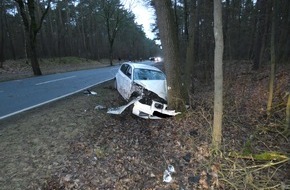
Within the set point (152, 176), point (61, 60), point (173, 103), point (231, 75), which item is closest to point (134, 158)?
point (152, 176)

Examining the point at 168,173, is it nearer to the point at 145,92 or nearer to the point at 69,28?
the point at 145,92

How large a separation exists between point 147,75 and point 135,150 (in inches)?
174

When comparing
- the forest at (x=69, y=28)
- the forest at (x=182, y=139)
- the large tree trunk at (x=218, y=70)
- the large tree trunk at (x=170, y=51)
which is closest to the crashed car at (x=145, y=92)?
the forest at (x=182, y=139)

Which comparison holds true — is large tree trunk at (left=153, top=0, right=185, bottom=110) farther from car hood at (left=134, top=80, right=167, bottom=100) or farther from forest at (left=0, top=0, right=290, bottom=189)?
car hood at (left=134, top=80, right=167, bottom=100)

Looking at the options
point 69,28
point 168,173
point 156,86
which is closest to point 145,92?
point 156,86

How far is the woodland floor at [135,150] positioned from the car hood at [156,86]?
1075 mm

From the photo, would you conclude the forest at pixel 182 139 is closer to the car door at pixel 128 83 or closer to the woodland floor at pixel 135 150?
the woodland floor at pixel 135 150

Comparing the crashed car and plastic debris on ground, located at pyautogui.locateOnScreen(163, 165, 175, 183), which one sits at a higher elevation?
the crashed car

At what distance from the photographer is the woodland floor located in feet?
15.8

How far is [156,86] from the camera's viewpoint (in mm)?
8953

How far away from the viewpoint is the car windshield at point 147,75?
976cm

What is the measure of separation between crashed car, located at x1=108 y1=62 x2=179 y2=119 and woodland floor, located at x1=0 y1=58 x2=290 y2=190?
32 cm

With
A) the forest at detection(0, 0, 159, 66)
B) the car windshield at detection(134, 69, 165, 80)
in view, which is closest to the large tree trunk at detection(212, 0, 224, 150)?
the car windshield at detection(134, 69, 165, 80)

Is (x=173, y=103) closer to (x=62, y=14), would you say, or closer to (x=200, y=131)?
(x=200, y=131)
